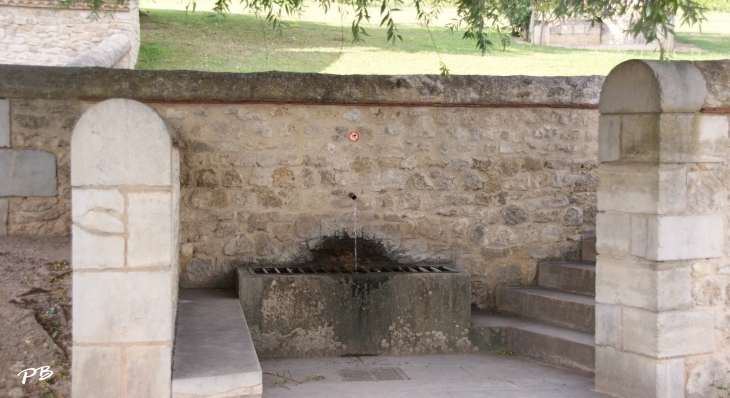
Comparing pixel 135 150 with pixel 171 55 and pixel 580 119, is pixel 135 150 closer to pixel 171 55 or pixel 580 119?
pixel 580 119

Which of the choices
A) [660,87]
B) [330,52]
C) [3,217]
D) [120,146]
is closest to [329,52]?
[330,52]

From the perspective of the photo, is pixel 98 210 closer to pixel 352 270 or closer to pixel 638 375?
pixel 352 270

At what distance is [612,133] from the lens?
453 cm

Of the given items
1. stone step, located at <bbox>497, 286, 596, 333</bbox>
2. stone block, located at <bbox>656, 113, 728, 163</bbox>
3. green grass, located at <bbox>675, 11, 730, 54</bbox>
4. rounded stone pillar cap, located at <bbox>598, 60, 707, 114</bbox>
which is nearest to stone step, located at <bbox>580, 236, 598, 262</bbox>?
stone step, located at <bbox>497, 286, 596, 333</bbox>

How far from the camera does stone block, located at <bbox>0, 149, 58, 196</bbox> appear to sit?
19.2ft

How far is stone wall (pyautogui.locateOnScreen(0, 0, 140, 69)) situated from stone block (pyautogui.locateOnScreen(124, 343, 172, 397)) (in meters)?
11.4

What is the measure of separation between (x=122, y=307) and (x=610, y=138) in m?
3.05

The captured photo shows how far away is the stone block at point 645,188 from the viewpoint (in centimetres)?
428

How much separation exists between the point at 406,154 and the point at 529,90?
4.10ft

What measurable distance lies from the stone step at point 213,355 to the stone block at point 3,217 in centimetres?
175

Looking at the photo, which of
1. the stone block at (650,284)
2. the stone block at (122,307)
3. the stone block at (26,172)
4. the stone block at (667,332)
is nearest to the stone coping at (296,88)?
the stone block at (26,172)

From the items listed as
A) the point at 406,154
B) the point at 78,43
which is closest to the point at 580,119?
the point at 406,154

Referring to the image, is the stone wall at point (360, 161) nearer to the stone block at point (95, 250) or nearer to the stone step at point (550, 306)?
the stone step at point (550, 306)

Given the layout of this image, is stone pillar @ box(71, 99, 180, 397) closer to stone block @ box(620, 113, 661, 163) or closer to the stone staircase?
stone block @ box(620, 113, 661, 163)
